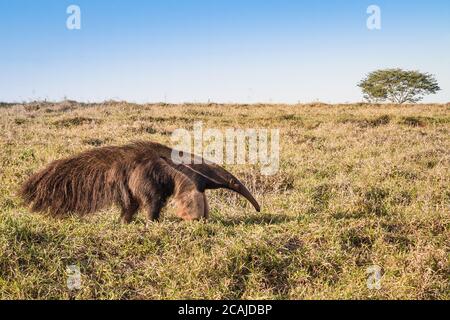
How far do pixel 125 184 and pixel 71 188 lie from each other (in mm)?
570

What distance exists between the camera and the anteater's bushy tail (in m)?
4.75

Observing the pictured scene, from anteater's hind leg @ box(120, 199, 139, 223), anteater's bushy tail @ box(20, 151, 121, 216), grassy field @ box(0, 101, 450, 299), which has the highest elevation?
anteater's bushy tail @ box(20, 151, 121, 216)

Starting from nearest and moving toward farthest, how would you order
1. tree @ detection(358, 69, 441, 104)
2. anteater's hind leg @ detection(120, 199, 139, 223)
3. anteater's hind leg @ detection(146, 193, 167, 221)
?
anteater's hind leg @ detection(146, 193, 167, 221)
anteater's hind leg @ detection(120, 199, 139, 223)
tree @ detection(358, 69, 441, 104)

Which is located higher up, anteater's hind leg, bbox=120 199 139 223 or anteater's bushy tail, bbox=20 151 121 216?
anteater's bushy tail, bbox=20 151 121 216

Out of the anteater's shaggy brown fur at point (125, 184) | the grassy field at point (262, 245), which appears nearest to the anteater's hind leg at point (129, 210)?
the anteater's shaggy brown fur at point (125, 184)

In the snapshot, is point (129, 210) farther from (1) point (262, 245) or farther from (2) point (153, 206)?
(1) point (262, 245)

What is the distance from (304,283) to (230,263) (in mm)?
605

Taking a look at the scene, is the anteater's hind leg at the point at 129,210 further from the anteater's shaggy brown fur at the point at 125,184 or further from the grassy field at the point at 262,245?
the grassy field at the point at 262,245

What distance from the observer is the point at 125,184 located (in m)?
4.81

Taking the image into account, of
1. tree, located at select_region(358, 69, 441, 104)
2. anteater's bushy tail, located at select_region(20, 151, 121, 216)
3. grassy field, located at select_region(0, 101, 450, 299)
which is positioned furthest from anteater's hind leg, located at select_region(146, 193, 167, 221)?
tree, located at select_region(358, 69, 441, 104)

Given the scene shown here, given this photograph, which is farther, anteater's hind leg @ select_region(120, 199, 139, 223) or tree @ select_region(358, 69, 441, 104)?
tree @ select_region(358, 69, 441, 104)

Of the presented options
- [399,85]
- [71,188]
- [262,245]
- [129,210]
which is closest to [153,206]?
[129,210]

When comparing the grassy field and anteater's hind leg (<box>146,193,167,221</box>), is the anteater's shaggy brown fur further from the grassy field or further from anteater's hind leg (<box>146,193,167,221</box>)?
the grassy field
